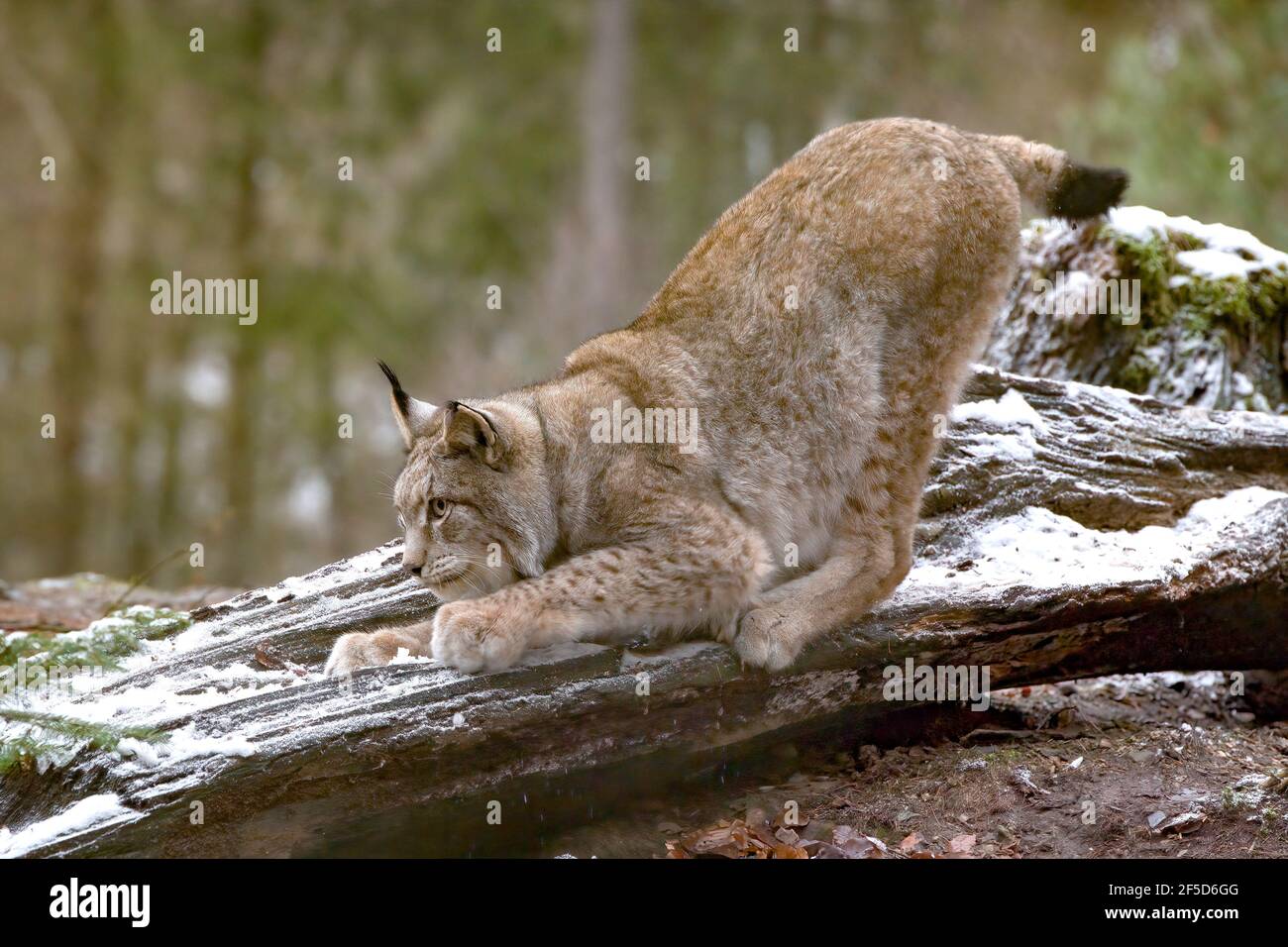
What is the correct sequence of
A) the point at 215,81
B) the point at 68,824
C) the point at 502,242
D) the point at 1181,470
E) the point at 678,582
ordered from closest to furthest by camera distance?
the point at 68,824 < the point at 678,582 < the point at 1181,470 < the point at 215,81 < the point at 502,242

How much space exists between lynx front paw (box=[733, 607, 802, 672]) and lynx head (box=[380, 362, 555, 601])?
881 mm

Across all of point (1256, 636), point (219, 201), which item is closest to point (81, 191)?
point (219, 201)

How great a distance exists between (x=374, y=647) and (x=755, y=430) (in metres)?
1.81

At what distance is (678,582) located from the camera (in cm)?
478

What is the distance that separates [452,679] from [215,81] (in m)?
13.2

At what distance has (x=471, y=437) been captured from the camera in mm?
4863

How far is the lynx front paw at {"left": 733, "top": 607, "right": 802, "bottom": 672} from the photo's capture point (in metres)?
4.74

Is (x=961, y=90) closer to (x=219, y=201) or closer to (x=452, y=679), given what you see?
(x=219, y=201)

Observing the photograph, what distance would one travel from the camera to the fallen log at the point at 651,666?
4039 mm

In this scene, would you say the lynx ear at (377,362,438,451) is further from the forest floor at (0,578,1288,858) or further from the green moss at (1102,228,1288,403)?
the green moss at (1102,228,1288,403)

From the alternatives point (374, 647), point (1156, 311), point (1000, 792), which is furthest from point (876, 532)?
point (1156, 311)

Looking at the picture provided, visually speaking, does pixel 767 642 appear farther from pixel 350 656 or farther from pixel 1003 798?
pixel 350 656

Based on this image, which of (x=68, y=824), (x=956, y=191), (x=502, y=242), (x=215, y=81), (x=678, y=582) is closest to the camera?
(x=68, y=824)

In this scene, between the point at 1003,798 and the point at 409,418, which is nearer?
the point at 1003,798
